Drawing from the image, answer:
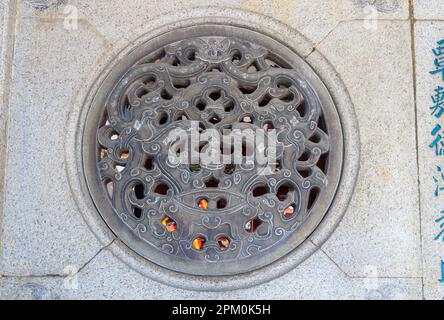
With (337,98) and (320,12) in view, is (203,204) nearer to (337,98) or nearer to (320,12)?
(337,98)

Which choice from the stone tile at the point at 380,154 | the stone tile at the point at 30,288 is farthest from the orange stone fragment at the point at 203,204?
the stone tile at the point at 30,288

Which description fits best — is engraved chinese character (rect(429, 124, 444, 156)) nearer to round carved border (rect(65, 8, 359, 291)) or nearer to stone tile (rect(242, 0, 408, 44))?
round carved border (rect(65, 8, 359, 291))

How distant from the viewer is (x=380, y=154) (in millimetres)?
3996

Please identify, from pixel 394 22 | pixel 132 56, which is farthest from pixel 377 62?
pixel 132 56

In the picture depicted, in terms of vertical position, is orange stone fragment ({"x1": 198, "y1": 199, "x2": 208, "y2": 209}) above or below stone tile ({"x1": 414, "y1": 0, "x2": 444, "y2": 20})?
below

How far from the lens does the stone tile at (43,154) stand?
390cm

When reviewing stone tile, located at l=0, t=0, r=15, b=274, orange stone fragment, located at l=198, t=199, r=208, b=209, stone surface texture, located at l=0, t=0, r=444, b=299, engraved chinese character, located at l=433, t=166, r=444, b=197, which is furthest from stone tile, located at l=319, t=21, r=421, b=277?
stone tile, located at l=0, t=0, r=15, b=274

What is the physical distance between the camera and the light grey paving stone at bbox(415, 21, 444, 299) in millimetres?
3836

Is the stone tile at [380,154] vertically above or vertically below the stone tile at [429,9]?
below

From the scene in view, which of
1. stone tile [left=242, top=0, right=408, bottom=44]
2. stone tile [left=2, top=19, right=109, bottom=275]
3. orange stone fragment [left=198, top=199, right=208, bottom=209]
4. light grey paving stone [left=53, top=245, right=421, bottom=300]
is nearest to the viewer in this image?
light grey paving stone [left=53, top=245, right=421, bottom=300]

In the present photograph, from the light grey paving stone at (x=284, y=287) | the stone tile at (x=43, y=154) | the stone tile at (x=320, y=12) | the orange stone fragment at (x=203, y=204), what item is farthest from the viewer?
the stone tile at (x=320, y=12)

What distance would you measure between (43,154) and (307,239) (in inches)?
68.5

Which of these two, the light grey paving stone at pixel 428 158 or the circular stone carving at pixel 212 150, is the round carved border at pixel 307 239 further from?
the light grey paving stone at pixel 428 158

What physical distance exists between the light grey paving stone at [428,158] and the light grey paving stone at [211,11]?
0.77 feet
